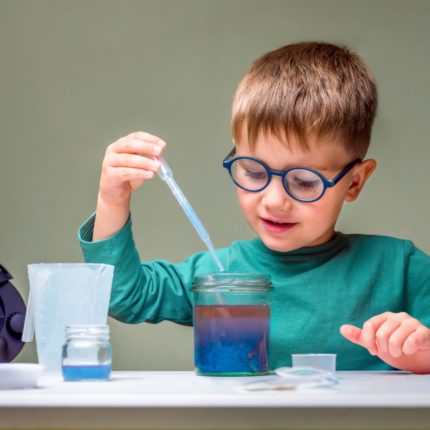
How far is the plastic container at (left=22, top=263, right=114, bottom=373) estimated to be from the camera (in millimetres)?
1053

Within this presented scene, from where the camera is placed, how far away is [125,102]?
89.0 inches

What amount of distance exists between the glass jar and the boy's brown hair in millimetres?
337

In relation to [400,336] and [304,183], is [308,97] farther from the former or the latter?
[400,336]

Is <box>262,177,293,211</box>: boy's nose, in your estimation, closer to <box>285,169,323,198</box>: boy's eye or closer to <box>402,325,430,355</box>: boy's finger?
<box>285,169,323,198</box>: boy's eye

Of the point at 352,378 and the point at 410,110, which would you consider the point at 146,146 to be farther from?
the point at 410,110

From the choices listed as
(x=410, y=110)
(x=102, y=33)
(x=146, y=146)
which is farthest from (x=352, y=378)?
(x=102, y=33)

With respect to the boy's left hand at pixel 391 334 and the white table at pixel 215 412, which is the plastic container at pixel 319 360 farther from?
the white table at pixel 215 412

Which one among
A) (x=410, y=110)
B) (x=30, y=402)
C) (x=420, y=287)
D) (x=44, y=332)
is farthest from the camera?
(x=410, y=110)

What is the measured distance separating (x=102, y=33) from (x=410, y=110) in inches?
34.2

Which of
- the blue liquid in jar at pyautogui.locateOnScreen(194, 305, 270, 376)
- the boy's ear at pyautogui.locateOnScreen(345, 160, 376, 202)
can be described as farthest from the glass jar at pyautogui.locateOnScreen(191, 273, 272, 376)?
the boy's ear at pyautogui.locateOnScreen(345, 160, 376, 202)

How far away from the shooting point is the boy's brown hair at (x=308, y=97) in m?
1.26

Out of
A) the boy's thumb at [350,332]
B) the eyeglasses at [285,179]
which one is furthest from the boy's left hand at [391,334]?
the eyeglasses at [285,179]

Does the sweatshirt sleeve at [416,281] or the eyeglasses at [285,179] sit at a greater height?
the eyeglasses at [285,179]

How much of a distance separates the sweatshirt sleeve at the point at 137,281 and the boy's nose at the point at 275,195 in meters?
0.23
